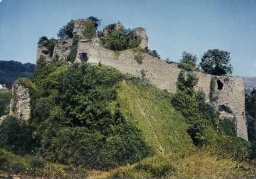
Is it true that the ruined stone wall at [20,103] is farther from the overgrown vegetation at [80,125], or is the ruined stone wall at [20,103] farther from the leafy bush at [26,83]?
the overgrown vegetation at [80,125]

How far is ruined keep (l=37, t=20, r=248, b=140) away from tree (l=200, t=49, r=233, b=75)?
13.4 feet

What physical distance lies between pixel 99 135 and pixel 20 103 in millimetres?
4699

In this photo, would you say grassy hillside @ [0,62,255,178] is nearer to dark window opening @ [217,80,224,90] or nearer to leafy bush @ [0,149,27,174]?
leafy bush @ [0,149,27,174]

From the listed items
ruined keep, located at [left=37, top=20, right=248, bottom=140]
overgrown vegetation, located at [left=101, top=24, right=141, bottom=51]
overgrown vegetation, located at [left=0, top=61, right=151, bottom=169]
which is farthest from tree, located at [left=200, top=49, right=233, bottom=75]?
overgrown vegetation, located at [left=0, top=61, right=151, bottom=169]

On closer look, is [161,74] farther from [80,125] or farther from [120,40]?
[80,125]

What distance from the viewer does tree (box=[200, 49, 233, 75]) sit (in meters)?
36.9

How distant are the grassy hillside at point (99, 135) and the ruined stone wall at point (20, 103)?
35cm

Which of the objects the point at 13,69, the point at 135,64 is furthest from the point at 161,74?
the point at 13,69

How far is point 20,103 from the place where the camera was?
21844mm

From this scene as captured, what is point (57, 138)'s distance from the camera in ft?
63.4

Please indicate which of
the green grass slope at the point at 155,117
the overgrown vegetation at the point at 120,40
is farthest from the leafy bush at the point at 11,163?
the overgrown vegetation at the point at 120,40

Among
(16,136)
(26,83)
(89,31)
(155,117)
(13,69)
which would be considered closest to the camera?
(16,136)

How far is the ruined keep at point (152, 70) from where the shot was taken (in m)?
25.1

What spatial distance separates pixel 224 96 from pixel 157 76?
22.2ft
